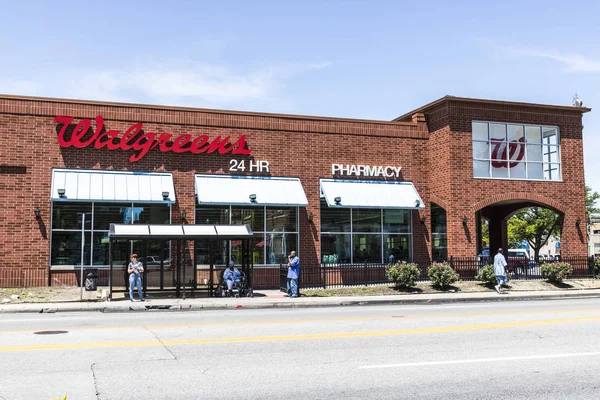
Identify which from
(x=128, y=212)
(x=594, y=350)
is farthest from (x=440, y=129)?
(x=594, y=350)

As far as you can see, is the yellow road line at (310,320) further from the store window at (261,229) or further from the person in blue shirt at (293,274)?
the store window at (261,229)

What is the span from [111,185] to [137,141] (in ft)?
6.82

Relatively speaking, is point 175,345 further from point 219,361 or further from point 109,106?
point 109,106

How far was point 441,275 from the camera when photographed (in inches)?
972

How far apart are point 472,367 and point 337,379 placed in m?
2.12

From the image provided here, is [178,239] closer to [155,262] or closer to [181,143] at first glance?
[155,262]

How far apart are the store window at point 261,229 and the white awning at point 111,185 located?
200 centimetres

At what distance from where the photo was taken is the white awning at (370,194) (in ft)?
87.4

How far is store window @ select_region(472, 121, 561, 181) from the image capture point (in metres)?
28.6

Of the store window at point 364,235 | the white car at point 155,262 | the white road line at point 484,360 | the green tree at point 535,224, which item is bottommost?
the white road line at point 484,360

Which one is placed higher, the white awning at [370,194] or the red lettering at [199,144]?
the red lettering at [199,144]

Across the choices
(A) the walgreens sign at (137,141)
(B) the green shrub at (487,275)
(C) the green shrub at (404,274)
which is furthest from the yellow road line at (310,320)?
(A) the walgreens sign at (137,141)

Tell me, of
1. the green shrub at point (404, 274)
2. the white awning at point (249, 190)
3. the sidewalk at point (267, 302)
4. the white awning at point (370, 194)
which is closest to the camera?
the sidewalk at point (267, 302)

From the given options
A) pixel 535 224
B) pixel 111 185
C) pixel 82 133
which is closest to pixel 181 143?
pixel 111 185
